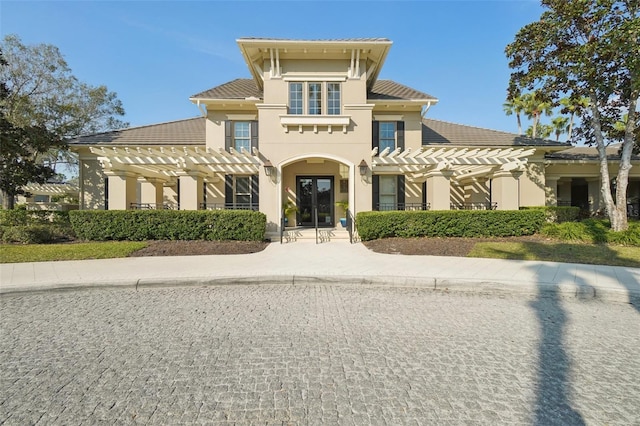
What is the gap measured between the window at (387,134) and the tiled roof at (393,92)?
4.19 feet

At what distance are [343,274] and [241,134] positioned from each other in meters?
10.7

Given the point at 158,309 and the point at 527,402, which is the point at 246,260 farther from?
the point at 527,402

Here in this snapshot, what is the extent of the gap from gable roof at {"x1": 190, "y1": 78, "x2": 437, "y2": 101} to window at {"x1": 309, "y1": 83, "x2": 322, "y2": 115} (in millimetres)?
2912

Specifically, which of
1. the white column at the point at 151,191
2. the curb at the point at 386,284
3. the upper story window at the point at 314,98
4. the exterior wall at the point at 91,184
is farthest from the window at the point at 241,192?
the curb at the point at 386,284

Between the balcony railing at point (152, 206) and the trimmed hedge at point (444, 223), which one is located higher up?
the balcony railing at point (152, 206)

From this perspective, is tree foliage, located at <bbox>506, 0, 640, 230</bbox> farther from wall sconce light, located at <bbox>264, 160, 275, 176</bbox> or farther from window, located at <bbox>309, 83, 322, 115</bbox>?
wall sconce light, located at <bbox>264, 160, 275, 176</bbox>

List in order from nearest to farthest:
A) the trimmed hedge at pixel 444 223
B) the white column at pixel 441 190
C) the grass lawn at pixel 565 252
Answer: the grass lawn at pixel 565 252 < the trimmed hedge at pixel 444 223 < the white column at pixel 441 190

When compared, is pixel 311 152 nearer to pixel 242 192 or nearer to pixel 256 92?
pixel 242 192

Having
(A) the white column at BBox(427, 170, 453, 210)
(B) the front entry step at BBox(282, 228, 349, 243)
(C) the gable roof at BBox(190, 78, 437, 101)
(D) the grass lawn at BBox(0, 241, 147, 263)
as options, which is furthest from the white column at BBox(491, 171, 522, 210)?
(D) the grass lawn at BBox(0, 241, 147, 263)

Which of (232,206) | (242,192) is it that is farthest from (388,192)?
(232,206)

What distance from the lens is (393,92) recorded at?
633 inches

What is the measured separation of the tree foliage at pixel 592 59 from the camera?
10133 millimetres

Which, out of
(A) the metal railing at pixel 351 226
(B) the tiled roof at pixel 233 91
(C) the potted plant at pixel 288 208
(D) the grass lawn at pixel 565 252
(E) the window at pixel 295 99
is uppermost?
(B) the tiled roof at pixel 233 91

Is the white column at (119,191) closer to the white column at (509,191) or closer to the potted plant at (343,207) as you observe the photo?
the potted plant at (343,207)
